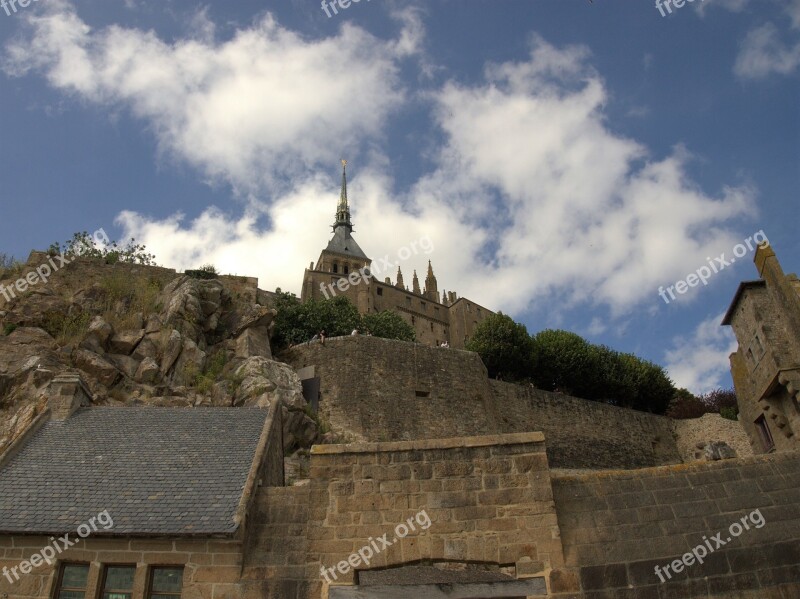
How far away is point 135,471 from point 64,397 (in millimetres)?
3648

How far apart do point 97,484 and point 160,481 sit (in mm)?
1084

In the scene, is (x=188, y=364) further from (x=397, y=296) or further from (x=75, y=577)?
(x=397, y=296)

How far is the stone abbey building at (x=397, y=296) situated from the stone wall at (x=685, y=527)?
5266 cm

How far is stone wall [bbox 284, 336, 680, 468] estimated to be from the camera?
89.1 ft

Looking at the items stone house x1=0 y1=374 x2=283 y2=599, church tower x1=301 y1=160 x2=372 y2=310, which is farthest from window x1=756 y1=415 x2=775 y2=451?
church tower x1=301 y1=160 x2=372 y2=310

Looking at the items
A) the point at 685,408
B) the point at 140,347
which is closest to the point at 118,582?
the point at 140,347

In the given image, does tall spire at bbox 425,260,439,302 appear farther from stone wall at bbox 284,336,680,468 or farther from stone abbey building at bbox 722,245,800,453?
stone abbey building at bbox 722,245,800,453

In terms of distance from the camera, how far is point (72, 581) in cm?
940

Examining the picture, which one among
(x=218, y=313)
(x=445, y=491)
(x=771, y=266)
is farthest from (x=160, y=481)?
(x=218, y=313)

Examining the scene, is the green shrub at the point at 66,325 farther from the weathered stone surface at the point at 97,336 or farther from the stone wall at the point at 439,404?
the stone wall at the point at 439,404

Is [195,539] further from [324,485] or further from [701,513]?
[701,513]

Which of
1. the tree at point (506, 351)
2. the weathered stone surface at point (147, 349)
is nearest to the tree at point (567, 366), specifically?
the tree at point (506, 351)

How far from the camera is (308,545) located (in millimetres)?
8898

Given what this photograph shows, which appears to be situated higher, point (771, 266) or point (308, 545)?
point (771, 266)
